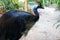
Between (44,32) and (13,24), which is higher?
(13,24)

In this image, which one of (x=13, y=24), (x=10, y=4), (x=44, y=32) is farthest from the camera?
(x=10, y=4)

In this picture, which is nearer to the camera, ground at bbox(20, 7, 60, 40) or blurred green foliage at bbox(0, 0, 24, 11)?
ground at bbox(20, 7, 60, 40)

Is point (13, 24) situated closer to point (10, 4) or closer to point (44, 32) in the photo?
point (44, 32)

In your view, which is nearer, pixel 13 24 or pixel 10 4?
pixel 13 24

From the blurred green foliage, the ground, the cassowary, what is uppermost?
the cassowary

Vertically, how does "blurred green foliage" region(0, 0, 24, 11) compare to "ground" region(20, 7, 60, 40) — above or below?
above

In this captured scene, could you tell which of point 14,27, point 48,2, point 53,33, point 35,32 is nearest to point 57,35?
point 53,33

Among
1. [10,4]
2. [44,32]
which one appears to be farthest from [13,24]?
[10,4]

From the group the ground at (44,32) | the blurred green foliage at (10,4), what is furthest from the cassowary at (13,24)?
the blurred green foliage at (10,4)

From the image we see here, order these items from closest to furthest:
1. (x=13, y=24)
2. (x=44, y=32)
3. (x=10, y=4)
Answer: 1. (x=13, y=24)
2. (x=44, y=32)
3. (x=10, y=4)

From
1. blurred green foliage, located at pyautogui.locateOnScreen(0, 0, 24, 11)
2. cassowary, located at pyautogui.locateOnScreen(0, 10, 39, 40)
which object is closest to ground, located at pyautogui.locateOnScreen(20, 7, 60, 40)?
cassowary, located at pyautogui.locateOnScreen(0, 10, 39, 40)

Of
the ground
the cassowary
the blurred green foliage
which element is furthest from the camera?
the blurred green foliage

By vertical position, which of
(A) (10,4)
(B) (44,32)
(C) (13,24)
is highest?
(C) (13,24)

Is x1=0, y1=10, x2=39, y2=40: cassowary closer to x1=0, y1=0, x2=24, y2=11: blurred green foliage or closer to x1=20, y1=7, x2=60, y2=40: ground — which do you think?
x1=20, y1=7, x2=60, y2=40: ground
